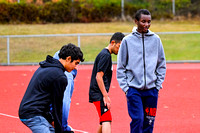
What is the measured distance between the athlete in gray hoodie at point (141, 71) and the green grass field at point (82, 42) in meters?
13.9

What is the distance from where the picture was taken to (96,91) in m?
5.62

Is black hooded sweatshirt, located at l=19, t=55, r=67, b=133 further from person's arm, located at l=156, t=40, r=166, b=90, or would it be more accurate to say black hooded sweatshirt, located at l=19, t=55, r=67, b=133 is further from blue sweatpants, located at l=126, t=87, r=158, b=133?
person's arm, located at l=156, t=40, r=166, b=90

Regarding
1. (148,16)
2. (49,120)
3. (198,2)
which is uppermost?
(198,2)

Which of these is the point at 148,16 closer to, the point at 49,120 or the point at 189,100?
the point at 49,120

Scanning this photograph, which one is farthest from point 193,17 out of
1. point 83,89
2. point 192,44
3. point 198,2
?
point 83,89

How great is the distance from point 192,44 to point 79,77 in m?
10.1

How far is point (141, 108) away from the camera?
5.06 meters

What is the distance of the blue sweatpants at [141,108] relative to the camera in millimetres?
5020

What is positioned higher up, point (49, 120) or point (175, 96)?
point (49, 120)

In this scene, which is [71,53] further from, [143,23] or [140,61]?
[143,23]

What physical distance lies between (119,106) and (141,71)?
4225mm

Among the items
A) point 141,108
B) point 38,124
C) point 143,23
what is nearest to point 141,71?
point 141,108

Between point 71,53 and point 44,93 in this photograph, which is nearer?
point 44,93

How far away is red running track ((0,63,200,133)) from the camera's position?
7.34 metres
